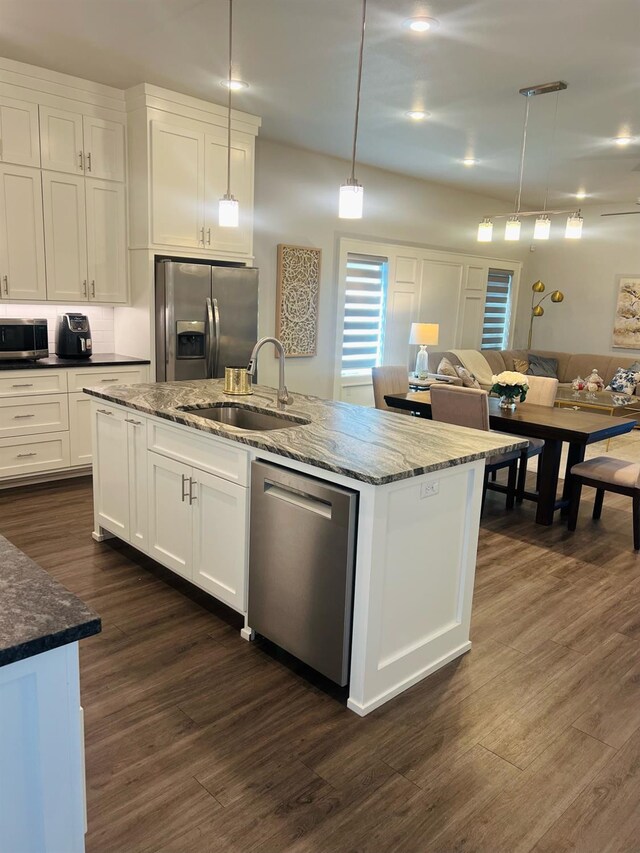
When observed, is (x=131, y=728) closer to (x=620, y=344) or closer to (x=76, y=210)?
(x=76, y=210)

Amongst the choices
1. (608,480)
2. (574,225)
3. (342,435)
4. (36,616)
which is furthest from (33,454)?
(574,225)

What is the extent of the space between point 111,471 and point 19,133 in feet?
8.21

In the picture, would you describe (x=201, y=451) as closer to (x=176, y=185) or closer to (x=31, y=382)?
(x=31, y=382)

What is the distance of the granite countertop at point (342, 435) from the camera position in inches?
84.6

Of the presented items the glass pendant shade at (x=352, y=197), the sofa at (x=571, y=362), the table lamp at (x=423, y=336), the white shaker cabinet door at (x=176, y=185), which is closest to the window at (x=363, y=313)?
the table lamp at (x=423, y=336)

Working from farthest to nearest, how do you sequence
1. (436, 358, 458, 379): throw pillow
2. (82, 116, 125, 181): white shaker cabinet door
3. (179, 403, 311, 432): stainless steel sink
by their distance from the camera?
1. (436, 358, 458, 379): throw pillow
2. (82, 116, 125, 181): white shaker cabinet door
3. (179, 403, 311, 432): stainless steel sink

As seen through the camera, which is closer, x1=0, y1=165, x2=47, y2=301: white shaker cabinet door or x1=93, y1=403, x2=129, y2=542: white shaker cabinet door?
x1=93, y1=403, x2=129, y2=542: white shaker cabinet door

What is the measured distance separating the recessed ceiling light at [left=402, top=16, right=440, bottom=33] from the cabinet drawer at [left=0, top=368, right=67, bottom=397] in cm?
311

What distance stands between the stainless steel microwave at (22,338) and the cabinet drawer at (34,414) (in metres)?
0.31

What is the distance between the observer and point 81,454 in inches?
184

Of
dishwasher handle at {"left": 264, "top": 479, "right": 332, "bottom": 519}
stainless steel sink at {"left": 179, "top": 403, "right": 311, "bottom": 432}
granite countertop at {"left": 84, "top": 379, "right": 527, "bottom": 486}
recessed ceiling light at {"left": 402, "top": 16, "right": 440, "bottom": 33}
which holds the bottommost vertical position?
dishwasher handle at {"left": 264, "top": 479, "right": 332, "bottom": 519}

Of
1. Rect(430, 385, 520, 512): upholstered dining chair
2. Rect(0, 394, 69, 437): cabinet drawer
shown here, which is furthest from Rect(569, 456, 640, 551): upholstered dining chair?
Rect(0, 394, 69, 437): cabinet drawer

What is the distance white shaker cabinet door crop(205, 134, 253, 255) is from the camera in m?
4.89

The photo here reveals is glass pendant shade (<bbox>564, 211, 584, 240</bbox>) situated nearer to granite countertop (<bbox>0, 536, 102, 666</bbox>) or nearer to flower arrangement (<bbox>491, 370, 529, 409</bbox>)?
flower arrangement (<bbox>491, 370, 529, 409</bbox>)
